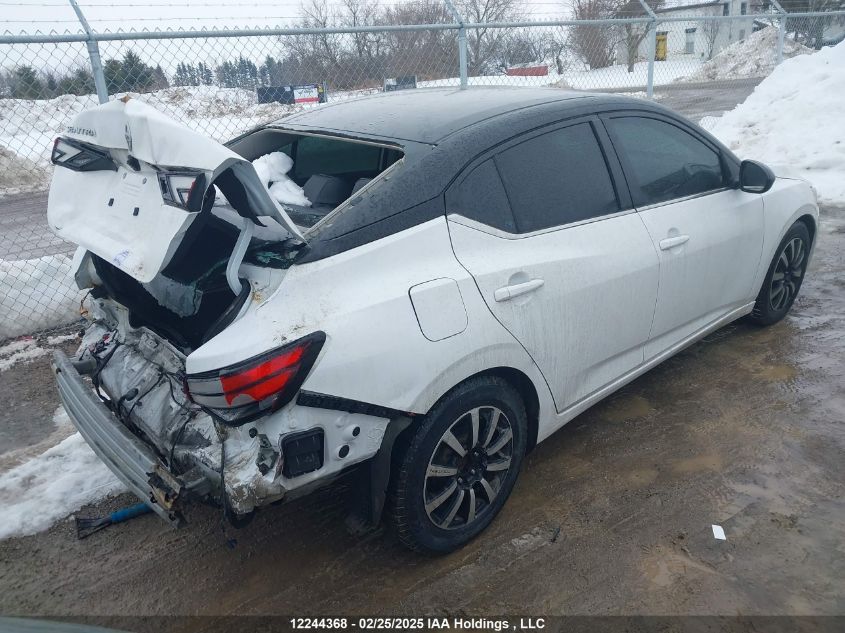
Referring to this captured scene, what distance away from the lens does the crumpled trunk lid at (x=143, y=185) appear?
2.17m

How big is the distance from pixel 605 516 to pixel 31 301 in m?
4.82

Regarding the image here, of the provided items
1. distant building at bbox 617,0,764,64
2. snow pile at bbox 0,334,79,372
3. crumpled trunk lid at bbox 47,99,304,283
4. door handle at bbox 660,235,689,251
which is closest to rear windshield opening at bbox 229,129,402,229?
crumpled trunk lid at bbox 47,99,304,283

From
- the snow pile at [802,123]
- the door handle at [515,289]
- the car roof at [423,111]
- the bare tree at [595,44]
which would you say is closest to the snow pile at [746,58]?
the snow pile at [802,123]

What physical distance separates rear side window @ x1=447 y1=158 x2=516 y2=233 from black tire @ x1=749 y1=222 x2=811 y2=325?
257cm

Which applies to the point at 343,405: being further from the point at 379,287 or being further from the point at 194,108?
the point at 194,108

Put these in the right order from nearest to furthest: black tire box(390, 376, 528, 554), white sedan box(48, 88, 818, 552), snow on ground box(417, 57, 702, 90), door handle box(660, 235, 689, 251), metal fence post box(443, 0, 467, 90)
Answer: white sedan box(48, 88, 818, 552)
black tire box(390, 376, 528, 554)
door handle box(660, 235, 689, 251)
metal fence post box(443, 0, 467, 90)
snow on ground box(417, 57, 702, 90)

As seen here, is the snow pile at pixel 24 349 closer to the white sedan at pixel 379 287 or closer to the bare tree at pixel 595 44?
the white sedan at pixel 379 287

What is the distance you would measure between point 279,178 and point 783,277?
359 cm

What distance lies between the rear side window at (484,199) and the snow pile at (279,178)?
74 centimetres

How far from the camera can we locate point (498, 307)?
2.64m

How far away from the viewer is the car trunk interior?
2.35 meters

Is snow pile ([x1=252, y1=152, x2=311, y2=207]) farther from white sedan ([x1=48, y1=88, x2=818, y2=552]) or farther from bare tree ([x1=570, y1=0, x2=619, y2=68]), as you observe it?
bare tree ([x1=570, y1=0, x2=619, y2=68])

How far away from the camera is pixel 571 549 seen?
279 cm

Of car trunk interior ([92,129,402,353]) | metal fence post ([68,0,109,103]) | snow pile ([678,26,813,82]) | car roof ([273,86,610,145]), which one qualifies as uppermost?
metal fence post ([68,0,109,103])
